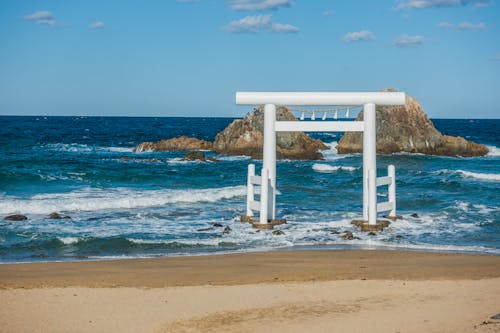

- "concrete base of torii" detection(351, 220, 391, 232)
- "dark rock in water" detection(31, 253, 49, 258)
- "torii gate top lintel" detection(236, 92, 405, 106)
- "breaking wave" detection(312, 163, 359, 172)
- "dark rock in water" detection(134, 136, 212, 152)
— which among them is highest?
"torii gate top lintel" detection(236, 92, 405, 106)

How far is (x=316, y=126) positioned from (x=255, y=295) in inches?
313

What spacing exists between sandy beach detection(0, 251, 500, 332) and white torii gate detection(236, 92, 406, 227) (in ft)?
11.7

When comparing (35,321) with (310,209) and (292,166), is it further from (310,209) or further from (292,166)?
(292,166)

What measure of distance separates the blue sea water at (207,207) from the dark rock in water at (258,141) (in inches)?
142

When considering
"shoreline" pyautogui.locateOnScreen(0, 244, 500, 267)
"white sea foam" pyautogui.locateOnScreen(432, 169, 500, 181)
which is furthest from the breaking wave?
"shoreline" pyautogui.locateOnScreen(0, 244, 500, 267)

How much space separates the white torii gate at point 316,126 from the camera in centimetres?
1700

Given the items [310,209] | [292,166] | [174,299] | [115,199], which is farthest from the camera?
[292,166]

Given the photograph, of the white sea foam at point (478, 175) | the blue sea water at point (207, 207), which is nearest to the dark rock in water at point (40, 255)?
the blue sea water at point (207, 207)

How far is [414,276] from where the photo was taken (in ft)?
38.1

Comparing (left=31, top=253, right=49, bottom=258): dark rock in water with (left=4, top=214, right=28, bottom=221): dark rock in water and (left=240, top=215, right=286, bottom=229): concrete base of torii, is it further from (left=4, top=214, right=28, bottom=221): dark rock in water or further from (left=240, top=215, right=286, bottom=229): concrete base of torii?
(left=240, top=215, right=286, bottom=229): concrete base of torii

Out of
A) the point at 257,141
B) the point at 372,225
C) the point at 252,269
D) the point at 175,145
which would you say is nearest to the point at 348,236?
the point at 372,225

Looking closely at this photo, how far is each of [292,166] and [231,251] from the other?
2099 cm

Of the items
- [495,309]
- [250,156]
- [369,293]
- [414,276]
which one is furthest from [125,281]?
[250,156]

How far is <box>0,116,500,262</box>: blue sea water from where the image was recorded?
15.7 metres
